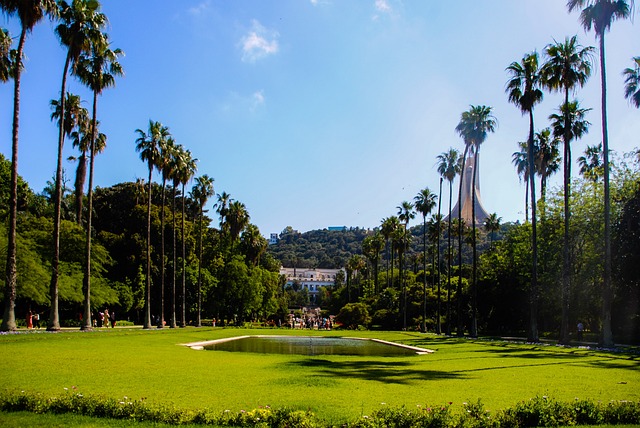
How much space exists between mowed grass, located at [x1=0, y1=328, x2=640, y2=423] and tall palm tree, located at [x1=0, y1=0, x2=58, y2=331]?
6479mm

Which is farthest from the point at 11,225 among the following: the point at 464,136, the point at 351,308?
the point at 351,308

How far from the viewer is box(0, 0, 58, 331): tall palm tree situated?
1005 inches

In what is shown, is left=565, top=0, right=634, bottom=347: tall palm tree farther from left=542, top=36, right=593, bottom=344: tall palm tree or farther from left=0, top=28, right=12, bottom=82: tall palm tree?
left=0, top=28, right=12, bottom=82: tall palm tree

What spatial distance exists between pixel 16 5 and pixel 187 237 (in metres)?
39.3

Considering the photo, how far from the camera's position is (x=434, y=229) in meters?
69.8

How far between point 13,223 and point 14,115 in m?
5.61

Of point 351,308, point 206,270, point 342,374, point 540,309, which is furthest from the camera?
point 351,308

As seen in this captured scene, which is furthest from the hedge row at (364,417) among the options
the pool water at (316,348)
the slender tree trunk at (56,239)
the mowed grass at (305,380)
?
the slender tree trunk at (56,239)

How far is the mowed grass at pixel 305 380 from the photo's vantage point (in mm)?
10461

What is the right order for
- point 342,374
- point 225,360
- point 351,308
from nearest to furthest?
point 342,374, point 225,360, point 351,308

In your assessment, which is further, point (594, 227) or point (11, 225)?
point (594, 227)

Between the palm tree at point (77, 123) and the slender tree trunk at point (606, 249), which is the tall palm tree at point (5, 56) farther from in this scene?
the slender tree trunk at point (606, 249)

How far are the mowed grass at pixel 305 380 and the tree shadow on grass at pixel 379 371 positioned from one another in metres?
0.03

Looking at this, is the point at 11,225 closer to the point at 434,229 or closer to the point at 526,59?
the point at 526,59
